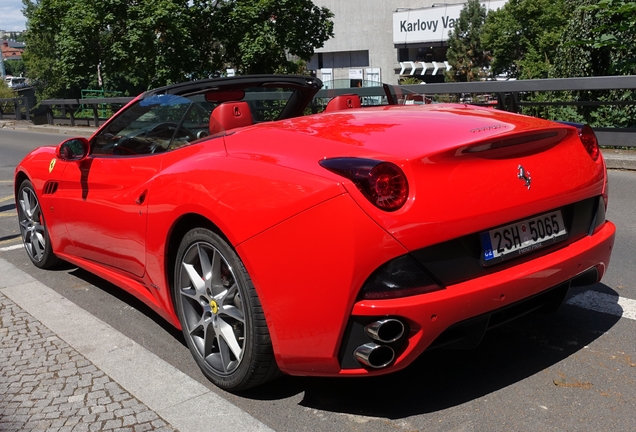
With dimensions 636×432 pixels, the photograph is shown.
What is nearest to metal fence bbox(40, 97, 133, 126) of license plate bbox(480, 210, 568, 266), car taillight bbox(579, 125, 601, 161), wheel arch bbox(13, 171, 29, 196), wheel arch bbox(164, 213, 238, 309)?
wheel arch bbox(13, 171, 29, 196)

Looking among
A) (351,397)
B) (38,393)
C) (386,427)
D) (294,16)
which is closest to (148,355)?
(38,393)

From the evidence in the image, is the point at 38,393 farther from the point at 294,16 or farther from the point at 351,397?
the point at 294,16

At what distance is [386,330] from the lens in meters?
2.80

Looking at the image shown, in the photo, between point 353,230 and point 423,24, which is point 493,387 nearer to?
point 353,230

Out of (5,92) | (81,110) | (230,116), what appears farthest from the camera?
(5,92)

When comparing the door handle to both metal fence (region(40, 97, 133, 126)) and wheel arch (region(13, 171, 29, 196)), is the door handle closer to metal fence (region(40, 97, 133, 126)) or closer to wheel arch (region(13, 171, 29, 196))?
wheel arch (region(13, 171, 29, 196))

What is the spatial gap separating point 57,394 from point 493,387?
1.99 metres

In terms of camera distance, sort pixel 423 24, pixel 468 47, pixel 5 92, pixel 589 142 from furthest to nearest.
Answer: pixel 423 24 < pixel 468 47 < pixel 5 92 < pixel 589 142

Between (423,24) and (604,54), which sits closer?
(604,54)

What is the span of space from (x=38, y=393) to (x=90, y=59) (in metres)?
26.0

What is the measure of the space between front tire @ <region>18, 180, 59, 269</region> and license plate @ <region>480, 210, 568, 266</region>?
3757 millimetres

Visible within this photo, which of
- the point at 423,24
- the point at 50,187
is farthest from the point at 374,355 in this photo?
the point at 423,24

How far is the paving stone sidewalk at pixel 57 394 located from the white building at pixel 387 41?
8186cm

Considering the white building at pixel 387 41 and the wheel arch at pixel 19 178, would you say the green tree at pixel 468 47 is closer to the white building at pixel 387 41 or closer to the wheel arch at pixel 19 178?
the white building at pixel 387 41
